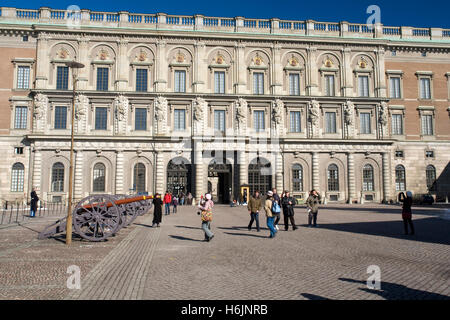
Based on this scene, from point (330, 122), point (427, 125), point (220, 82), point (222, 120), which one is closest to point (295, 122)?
point (330, 122)

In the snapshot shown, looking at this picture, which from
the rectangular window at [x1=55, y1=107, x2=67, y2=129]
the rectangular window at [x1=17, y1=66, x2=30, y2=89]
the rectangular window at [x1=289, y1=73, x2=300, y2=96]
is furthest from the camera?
the rectangular window at [x1=289, y1=73, x2=300, y2=96]

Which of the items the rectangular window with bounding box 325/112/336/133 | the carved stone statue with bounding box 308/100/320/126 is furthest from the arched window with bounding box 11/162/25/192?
the rectangular window with bounding box 325/112/336/133

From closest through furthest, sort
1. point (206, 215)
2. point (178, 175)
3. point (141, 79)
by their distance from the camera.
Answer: point (206, 215), point (178, 175), point (141, 79)

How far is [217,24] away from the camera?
38438mm

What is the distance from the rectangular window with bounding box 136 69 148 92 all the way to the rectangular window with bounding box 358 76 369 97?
24.9 metres

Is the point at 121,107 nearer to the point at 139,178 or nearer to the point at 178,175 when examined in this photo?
the point at 139,178

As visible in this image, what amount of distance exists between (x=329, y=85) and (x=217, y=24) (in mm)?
14817

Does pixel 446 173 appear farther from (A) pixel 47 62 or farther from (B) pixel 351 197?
(A) pixel 47 62

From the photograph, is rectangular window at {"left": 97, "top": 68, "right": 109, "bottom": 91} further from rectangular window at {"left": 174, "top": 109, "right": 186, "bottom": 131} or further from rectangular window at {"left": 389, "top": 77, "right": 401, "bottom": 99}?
rectangular window at {"left": 389, "top": 77, "right": 401, "bottom": 99}

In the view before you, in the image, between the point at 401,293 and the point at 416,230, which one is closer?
the point at 401,293

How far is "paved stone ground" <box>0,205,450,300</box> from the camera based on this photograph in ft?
20.7

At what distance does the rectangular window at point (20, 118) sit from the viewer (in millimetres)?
35062

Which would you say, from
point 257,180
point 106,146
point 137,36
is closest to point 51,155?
point 106,146
